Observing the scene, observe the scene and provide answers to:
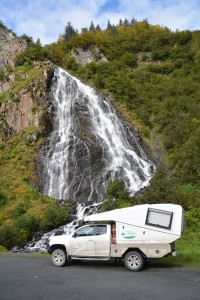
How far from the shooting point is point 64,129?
3800cm

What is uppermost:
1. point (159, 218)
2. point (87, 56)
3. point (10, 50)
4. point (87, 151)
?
point (87, 56)

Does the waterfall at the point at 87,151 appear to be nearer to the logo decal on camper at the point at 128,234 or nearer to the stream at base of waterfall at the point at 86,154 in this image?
the stream at base of waterfall at the point at 86,154

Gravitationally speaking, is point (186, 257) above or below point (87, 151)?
below

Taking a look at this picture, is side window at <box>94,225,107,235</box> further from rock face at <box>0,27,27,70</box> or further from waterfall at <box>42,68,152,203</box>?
rock face at <box>0,27,27,70</box>

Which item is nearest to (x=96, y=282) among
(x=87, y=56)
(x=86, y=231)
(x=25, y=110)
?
(x=86, y=231)

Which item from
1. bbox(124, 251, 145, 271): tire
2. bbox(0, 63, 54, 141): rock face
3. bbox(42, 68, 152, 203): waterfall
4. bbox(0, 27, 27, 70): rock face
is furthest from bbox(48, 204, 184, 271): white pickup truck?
bbox(0, 27, 27, 70): rock face

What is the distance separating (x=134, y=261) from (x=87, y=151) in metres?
22.7

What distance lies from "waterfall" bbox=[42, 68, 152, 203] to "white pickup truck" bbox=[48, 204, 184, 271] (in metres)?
15.8

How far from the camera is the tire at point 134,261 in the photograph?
38.2 ft

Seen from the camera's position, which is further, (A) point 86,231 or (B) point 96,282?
(A) point 86,231

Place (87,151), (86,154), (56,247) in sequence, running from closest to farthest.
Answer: (56,247), (86,154), (87,151)

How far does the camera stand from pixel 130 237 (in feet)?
39.3

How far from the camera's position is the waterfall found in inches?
1205

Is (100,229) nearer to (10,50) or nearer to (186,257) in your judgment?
(186,257)
